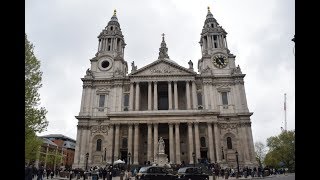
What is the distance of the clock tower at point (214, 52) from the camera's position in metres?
53.0

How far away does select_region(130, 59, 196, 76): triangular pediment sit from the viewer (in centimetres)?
5028

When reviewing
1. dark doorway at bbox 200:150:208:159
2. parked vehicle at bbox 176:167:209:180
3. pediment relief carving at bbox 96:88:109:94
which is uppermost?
pediment relief carving at bbox 96:88:109:94

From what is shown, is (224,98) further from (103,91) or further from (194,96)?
(103,91)

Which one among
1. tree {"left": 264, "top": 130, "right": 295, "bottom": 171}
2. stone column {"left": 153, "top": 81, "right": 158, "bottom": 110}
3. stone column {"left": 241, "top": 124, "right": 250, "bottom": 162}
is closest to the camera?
stone column {"left": 241, "top": 124, "right": 250, "bottom": 162}

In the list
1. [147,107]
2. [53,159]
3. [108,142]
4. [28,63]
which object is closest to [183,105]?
[147,107]

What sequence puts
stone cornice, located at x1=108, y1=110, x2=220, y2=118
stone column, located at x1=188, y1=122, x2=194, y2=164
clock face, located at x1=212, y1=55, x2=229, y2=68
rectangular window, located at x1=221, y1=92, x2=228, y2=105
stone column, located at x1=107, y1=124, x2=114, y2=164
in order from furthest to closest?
clock face, located at x1=212, y1=55, x2=229, y2=68 < rectangular window, located at x1=221, y1=92, x2=228, y2=105 < stone cornice, located at x1=108, y1=110, x2=220, y2=118 < stone column, located at x1=107, y1=124, x2=114, y2=164 < stone column, located at x1=188, y1=122, x2=194, y2=164

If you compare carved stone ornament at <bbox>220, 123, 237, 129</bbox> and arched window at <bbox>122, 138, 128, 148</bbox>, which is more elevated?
carved stone ornament at <bbox>220, 123, 237, 129</bbox>

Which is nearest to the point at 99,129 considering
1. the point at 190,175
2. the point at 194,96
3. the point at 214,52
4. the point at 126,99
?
the point at 126,99

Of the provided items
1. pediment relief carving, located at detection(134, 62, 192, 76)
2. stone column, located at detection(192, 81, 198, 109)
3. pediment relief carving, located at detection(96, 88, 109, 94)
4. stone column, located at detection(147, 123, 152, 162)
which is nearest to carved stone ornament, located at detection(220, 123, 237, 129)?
stone column, located at detection(192, 81, 198, 109)

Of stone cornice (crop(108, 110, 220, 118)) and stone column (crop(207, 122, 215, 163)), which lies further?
stone cornice (crop(108, 110, 220, 118))

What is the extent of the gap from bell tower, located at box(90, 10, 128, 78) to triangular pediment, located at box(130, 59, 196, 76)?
4.55 m

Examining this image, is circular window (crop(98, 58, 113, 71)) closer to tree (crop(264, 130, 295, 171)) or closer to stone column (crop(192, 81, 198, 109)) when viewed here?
stone column (crop(192, 81, 198, 109))

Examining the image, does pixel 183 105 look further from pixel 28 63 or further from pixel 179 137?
pixel 28 63

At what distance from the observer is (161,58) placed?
51844 millimetres
